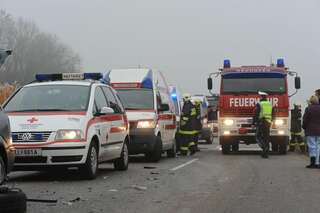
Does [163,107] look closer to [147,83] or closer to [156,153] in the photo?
[147,83]

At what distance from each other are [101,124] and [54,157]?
141cm

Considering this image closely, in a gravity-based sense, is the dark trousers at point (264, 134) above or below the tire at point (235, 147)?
above

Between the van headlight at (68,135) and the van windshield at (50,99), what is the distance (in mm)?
750

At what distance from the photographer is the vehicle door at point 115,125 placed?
12.9m

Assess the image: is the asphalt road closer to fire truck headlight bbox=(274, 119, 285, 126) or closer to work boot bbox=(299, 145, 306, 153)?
fire truck headlight bbox=(274, 119, 285, 126)

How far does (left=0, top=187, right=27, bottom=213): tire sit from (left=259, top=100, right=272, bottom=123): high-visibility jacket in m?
13.5

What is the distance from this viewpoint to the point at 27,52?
3511 inches

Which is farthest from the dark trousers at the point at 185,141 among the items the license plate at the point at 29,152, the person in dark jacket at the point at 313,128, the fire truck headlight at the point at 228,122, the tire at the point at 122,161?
the license plate at the point at 29,152

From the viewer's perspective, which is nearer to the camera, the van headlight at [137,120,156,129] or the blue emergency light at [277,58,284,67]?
the van headlight at [137,120,156,129]

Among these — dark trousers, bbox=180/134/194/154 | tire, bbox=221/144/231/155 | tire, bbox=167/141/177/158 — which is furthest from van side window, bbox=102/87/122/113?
tire, bbox=221/144/231/155

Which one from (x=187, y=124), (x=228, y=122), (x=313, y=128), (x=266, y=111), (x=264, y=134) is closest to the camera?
(x=313, y=128)

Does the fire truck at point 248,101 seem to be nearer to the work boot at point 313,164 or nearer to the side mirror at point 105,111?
the work boot at point 313,164

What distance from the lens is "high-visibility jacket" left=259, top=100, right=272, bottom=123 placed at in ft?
63.3

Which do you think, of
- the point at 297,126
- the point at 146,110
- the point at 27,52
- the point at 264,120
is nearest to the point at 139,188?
the point at 146,110
